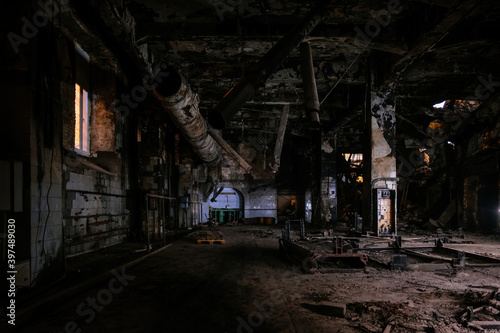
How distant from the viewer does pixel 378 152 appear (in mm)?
7520

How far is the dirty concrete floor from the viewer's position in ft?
8.41

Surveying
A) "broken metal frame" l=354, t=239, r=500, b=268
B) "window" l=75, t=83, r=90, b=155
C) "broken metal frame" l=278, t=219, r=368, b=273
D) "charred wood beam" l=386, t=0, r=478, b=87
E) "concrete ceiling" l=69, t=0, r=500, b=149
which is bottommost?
"broken metal frame" l=354, t=239, r=500, b=268

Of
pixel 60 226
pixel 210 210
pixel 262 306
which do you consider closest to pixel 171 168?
pixel 210 210

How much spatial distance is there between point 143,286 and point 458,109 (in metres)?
12.9

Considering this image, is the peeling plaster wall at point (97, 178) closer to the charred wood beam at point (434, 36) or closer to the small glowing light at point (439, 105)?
the charred wood beam at point (434, 36)

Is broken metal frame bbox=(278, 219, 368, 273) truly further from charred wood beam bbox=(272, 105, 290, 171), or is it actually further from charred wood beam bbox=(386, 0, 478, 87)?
charred wood beam bbox=(272, 105, 290, 171)

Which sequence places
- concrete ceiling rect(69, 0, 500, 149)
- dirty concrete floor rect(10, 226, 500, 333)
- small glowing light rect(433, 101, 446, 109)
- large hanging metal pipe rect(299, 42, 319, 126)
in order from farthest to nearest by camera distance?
small glowing light rect(433, 101, 446, 109), concrete ceiling rect(69, 0, 500, 149), large hanging metal pipe rect(299, 42, 319, 126), dirty concrete floor rect(10, 226, 500, 333)

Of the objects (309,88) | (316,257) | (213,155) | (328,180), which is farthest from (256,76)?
(328,180)

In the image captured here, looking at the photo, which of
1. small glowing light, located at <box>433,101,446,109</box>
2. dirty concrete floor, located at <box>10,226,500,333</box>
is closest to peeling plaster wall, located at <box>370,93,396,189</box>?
dirty concrete floor, located at <box>10,226,500,333</box>

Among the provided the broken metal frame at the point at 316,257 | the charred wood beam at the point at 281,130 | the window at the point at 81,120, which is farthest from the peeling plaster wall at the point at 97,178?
the charred wood beam at the point at 281,130

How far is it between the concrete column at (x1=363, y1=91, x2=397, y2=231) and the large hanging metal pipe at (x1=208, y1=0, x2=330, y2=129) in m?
4.00

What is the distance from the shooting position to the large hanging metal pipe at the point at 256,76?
2.92 metres

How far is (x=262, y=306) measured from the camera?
3002mm

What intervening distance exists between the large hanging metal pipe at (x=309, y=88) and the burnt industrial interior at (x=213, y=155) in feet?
0.09
